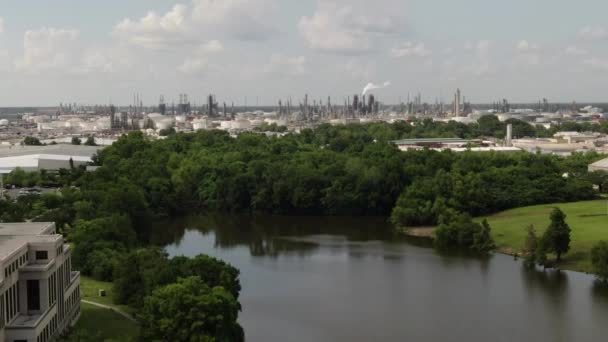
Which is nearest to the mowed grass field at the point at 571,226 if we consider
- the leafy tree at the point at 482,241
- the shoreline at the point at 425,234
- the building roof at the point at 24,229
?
the shoreline at the point at 425,234

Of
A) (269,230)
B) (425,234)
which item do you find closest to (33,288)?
(269,230)

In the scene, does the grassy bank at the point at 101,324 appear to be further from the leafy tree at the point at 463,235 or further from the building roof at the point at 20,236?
the leafy tree at the point at 463,235

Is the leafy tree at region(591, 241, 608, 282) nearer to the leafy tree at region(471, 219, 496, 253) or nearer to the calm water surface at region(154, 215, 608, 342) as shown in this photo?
the calm water surface at region(154, 215, 608, 342)

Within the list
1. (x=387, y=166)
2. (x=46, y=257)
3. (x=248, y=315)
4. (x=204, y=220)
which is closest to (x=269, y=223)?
(x=204, y=220)

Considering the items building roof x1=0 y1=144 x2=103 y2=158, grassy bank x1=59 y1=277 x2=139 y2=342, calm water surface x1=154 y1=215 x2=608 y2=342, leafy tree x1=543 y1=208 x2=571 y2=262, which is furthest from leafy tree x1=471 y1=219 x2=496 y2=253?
building roof x1=0 y1=144 x2=103 y2=158

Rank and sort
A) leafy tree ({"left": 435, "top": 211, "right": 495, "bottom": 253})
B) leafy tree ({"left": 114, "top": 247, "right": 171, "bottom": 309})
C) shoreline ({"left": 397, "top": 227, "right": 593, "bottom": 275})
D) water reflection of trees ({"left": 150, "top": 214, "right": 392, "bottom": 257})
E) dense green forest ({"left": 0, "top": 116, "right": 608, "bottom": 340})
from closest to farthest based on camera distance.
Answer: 1. leafy tree ({"left": 114, "top": 247, "right": 171, "bottom": 309})
2. dense green forest ({"left": 0, "top": 116, "right": 608, "bottom": 340})
3. shoreline ({"left": 397, "top": 227, "right": 593, "bottom": 275})
4. leafy tree ({"left": 435, "top": 211, "right": 495, "bottom": 253})
5. water reflection of trees ({"left": 150, "top": 214, "right": 392, "bottom": 257})

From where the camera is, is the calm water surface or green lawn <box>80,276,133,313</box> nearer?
the calm water surface

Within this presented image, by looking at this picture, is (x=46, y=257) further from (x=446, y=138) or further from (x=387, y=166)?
(x=446, y=138)
